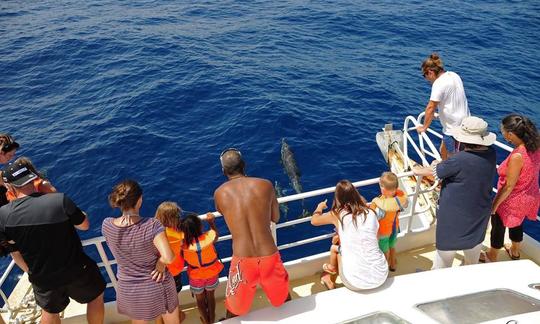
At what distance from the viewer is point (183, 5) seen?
29.0 metres

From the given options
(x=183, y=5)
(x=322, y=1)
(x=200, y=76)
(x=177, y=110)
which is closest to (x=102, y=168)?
(x=177, y=110)

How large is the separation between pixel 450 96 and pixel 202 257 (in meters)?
4.33

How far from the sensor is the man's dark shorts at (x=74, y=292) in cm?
397

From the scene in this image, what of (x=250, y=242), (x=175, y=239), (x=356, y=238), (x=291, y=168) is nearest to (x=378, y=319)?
(x=356, y=238)

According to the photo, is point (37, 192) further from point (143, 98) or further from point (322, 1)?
point (322, 1)

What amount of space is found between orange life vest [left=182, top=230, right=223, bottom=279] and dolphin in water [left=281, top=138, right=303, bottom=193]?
5693mm

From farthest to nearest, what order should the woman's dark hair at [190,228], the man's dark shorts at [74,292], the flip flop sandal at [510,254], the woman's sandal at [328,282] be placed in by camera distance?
1. the flip flop sandal at [510,254]
2. the woman's sandal at [328,282]
3. the woman's dark hair at [190,228]
4. the man's dark shorts at [74,292]

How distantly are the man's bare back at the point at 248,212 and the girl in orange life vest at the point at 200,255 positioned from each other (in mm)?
518

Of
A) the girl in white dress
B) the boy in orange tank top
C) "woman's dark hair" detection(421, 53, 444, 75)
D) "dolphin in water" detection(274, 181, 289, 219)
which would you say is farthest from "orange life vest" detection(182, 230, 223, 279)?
"dolphin in water" detection(274, 181, 289, 219)

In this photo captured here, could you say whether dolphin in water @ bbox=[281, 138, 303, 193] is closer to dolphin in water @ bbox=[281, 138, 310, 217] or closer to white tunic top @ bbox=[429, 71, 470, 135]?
dolphin in water @ bbox=[281, 138, 310, 217]

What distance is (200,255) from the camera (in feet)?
14.0

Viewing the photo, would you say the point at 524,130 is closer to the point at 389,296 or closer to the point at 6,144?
the point at 389,296

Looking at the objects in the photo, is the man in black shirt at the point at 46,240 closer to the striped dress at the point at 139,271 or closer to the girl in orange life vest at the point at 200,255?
the striped dress at the point at 139,271

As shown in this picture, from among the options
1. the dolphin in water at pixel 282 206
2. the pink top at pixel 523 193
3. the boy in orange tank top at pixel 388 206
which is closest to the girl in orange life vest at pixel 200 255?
the boy in orange tank top at pixel 388 206
